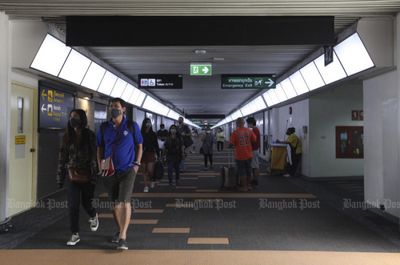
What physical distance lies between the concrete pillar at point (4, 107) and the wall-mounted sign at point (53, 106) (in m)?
1.64

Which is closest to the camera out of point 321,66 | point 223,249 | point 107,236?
point 223,249

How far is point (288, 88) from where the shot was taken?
44.7ft

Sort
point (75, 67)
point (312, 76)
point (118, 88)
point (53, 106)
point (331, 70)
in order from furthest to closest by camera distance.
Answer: point (118, 88), point (312, 76), point (75, 67), point (331, 70), point (53, 106)

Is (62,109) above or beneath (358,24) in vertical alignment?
beneath

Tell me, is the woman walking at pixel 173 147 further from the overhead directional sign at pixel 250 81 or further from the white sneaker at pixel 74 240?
the white sneaker at pixel 74 240

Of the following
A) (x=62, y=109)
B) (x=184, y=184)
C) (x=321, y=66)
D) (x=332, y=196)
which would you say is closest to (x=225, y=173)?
(x=184, y=184)

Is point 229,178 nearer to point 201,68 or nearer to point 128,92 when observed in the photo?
point 201,68

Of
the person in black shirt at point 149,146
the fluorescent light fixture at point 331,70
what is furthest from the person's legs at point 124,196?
the fluorescent light fixture at point 331,70

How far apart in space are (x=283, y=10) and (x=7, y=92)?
433 centimetres

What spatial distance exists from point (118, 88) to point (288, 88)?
5968mm

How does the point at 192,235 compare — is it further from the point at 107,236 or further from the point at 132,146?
the point at 132,146

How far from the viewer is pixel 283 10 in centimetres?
584

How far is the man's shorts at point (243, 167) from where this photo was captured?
954 centimetres

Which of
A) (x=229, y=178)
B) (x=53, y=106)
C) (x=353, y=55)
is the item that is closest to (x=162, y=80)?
(x=229, y=178)
